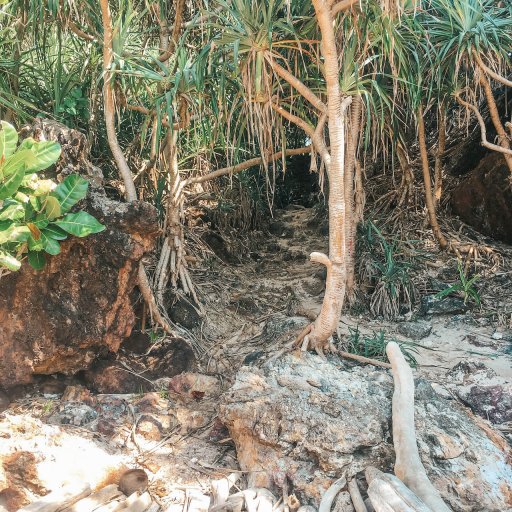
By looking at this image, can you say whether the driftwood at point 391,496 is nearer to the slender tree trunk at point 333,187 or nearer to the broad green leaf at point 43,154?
the slender tree trunk at point 333,187

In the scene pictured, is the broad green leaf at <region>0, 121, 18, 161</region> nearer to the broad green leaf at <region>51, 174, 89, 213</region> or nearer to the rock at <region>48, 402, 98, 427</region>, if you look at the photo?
the broad green leaf at <region>51, 174, 89, 213</region>

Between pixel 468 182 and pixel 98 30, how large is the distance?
13.1 feet

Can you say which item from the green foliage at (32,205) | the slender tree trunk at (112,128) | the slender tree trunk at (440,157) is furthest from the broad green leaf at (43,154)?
the slender tree trunk at (440,157)

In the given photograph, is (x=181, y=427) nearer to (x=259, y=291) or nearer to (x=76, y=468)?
(x=76, y=468)

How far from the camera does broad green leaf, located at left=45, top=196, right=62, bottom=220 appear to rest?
2578 mm

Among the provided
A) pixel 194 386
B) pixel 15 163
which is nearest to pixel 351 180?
pixel 194 386

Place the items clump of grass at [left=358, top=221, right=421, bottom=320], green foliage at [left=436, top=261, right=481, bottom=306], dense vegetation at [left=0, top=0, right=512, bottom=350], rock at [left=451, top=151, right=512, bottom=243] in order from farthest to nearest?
rock at [left=451, top=151, right=512, bottom=243] → clump of grass at [left=358, top=221, right=421, bottom=320] → green foliage at [left=436, top=261, right=481, bottom=306] → dense vegetation at [left=0, top=0, right=512, bottom=350]

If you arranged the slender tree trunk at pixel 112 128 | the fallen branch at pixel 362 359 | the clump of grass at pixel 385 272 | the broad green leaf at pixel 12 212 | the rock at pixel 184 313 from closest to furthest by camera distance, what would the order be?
the broad green leaf at pixel 12 212 → the fallen branch at pixel 362 359 → the slender tree trunk at pixel 112 128 → the rock at pixel 184 313 → the clump of grass at pixel 385 272

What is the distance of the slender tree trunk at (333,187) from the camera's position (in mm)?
2842

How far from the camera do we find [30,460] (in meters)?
2.29

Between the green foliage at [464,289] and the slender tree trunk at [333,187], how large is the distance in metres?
1.65

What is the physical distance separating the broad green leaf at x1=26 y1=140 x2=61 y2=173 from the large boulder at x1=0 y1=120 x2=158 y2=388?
480 millimetres

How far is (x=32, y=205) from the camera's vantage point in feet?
8.59

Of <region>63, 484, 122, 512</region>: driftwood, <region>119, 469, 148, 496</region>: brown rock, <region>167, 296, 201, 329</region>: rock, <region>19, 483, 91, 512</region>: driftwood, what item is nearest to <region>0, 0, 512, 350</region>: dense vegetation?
<region>167, 296, 201, 329</region>: rock
